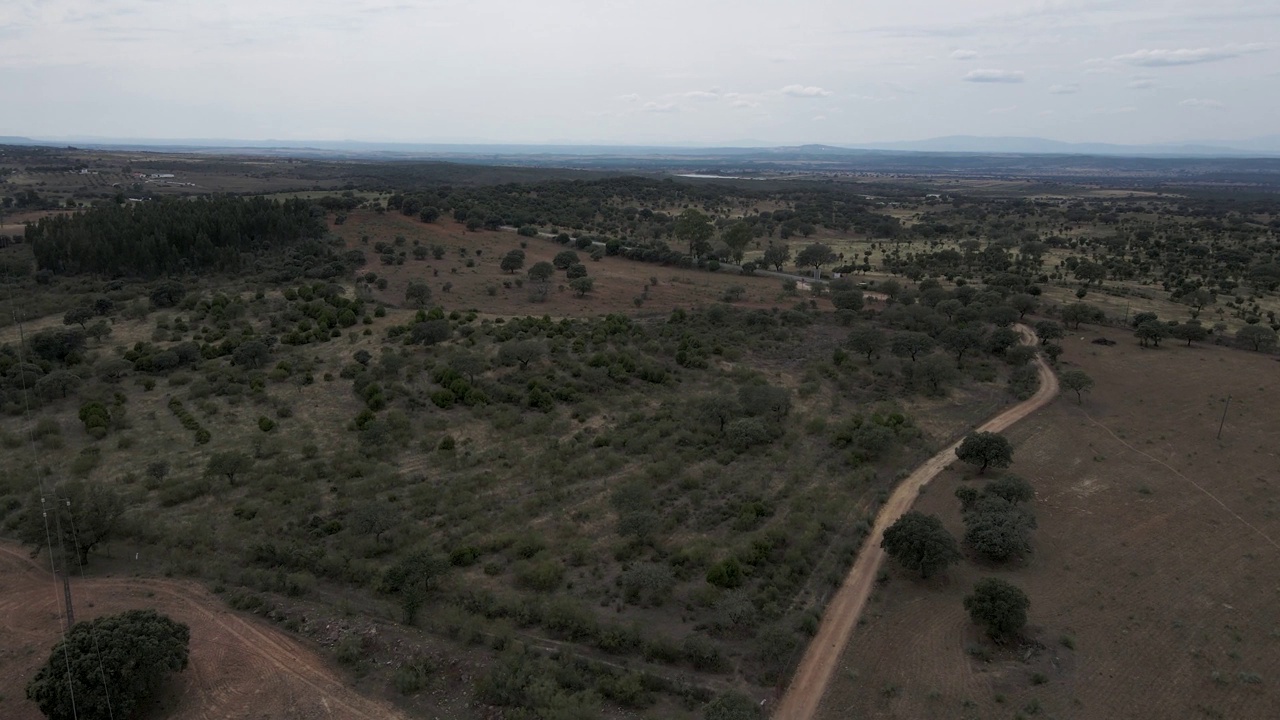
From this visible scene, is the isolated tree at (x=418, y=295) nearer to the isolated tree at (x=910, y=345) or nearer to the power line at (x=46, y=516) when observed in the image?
the power line at (x=46, y=516)

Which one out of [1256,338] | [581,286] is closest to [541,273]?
[581,286]

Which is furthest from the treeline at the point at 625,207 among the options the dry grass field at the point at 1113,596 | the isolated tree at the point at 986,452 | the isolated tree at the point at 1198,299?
the dry grass field at the point at 1113,596

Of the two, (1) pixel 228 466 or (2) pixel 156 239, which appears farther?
(2) pixel 156 239

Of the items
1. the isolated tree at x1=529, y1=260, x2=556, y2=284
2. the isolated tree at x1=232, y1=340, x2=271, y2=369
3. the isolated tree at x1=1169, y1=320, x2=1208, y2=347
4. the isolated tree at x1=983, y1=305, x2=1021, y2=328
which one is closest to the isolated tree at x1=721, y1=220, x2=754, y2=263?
the isolated tree at x1=529, y1=260, x2=556, y2=284

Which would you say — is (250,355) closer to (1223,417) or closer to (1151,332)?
(1223,417)

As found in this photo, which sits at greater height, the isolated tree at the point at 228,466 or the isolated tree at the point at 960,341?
the isolated tree at the point at 960,341

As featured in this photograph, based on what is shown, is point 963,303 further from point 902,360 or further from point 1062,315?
point 902,360

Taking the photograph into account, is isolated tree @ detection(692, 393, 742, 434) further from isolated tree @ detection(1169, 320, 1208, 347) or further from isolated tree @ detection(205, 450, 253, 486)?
isolated tree @ detection(1169, 320, 1208, 347)
